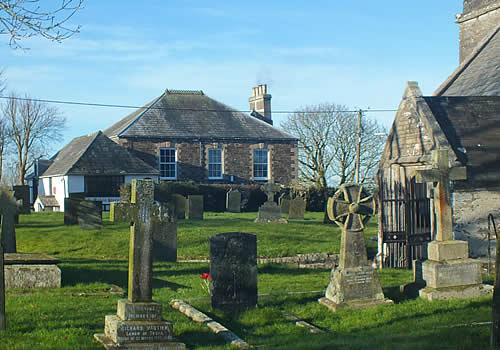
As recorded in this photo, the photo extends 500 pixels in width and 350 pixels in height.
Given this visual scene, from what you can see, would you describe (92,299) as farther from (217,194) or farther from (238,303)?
(217,194)

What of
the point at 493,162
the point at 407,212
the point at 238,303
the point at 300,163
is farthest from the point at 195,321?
the point at 300,163

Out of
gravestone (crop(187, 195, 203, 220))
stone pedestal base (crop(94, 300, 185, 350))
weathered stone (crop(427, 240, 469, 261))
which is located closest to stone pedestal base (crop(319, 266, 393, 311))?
weathered stone (crop(427, 240, 469, 261))

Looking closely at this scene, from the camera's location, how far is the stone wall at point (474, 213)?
18906 mm

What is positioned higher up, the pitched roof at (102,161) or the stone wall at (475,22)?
the stone wall at (475,22)

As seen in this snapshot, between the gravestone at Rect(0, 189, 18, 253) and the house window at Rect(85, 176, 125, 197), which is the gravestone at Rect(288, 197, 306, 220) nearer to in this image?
the house window at Rect(85, 176, 125, 197)

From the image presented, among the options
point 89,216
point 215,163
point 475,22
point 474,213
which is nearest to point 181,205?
point 89,216

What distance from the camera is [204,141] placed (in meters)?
48.5

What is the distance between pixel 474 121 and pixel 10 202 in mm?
12261

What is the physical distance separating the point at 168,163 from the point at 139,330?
38.6 m

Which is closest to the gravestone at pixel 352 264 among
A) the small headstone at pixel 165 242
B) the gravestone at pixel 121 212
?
the gravestone at pixel 121 212

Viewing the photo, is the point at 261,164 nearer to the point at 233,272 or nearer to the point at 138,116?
the point at 138,116

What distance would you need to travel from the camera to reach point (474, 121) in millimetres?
20375

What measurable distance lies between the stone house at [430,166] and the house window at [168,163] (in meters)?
27.6

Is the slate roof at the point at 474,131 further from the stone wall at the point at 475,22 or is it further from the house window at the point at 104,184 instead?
the house window at the point at 104,184
